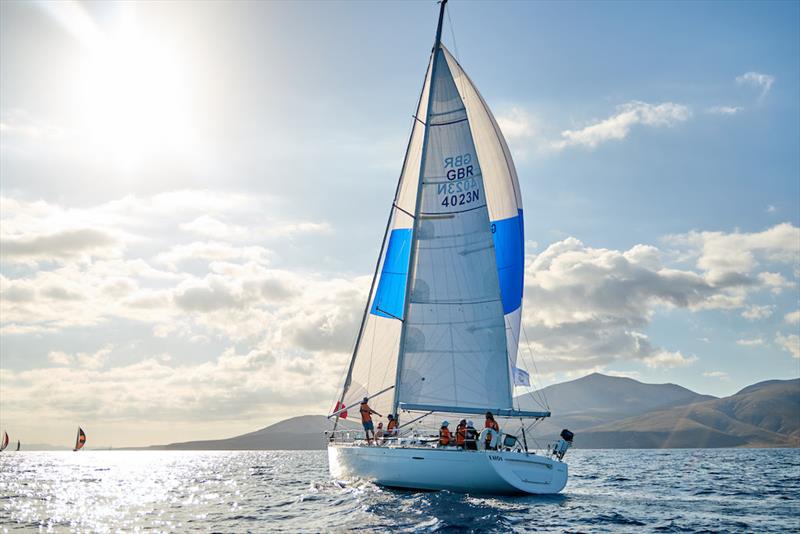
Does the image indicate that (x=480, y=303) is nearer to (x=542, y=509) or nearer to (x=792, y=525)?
(x=542, y=509)

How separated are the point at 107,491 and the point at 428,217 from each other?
2259cm

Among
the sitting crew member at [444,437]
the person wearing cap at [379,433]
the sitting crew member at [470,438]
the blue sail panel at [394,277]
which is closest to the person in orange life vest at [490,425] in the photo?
the sitting crew member at [470,438]

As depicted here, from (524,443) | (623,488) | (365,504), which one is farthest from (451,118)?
(623,488)

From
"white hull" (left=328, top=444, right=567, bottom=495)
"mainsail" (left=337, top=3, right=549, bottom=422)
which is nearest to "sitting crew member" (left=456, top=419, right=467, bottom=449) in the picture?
"white hull" (left=328, top=444, right=567, bottom=495)

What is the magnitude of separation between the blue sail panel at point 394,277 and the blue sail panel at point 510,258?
3.96 metres

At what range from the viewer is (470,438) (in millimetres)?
23906

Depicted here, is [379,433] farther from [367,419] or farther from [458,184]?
[458,184]

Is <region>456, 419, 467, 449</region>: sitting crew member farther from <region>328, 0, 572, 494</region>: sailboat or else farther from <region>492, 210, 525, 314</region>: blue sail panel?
<region>492, 210, 525, 314</region>: blue sail panel

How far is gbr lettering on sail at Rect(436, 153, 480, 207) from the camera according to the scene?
2745 cm

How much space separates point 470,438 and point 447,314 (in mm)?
4999

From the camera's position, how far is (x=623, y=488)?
31.3 m

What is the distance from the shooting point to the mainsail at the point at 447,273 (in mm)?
26031

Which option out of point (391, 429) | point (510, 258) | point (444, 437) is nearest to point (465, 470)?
point (444, 437)

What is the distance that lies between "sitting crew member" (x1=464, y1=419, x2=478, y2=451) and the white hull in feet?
2.28
